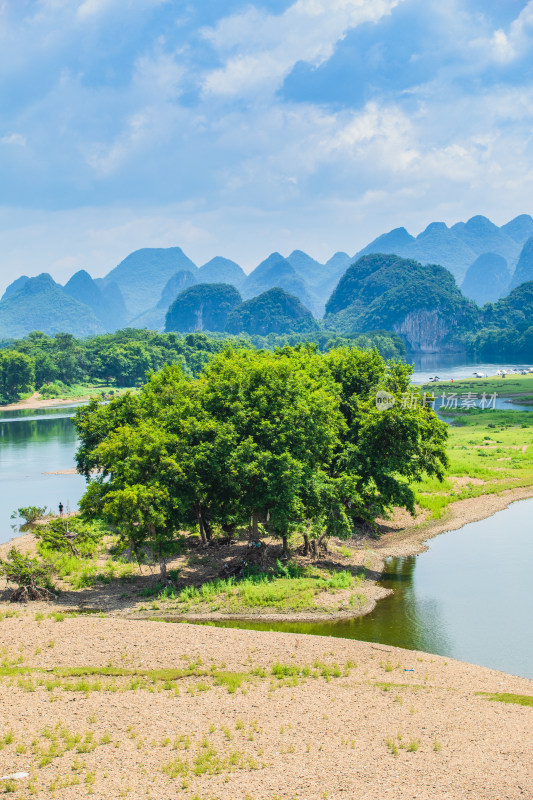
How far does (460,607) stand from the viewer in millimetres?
27781

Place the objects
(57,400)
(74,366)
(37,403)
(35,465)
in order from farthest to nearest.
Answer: (74,366) < (57,400) < (37,403) < (35,465)

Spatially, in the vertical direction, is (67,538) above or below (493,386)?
below

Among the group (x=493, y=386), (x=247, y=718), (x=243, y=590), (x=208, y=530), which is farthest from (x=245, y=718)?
(x=493, y=386)

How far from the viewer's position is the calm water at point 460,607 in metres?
24.0

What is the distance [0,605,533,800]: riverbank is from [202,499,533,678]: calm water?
1.65 metres

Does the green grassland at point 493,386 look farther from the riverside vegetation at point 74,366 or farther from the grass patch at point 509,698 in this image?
the grass patch at point 509,698

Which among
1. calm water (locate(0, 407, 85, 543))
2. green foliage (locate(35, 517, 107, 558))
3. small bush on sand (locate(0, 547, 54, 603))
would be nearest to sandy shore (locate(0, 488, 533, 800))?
small bush on sand (locate(0, 547, 54, 603))

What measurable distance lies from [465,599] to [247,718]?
14.8 m

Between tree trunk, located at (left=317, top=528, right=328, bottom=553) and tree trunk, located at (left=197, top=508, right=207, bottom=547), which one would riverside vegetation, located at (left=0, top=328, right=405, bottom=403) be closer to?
tree trunk, located at (left=197, top=508, right=207, bottom=547)

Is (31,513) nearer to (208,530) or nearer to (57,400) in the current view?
(208,530)

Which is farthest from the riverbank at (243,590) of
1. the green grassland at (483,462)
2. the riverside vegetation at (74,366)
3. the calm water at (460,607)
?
the riverside vegetation at (74,366)

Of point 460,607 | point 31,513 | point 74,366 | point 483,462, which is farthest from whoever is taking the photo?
point 74,366

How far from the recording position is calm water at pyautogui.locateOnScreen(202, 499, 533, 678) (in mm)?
23969

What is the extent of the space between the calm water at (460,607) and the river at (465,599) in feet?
0.12
